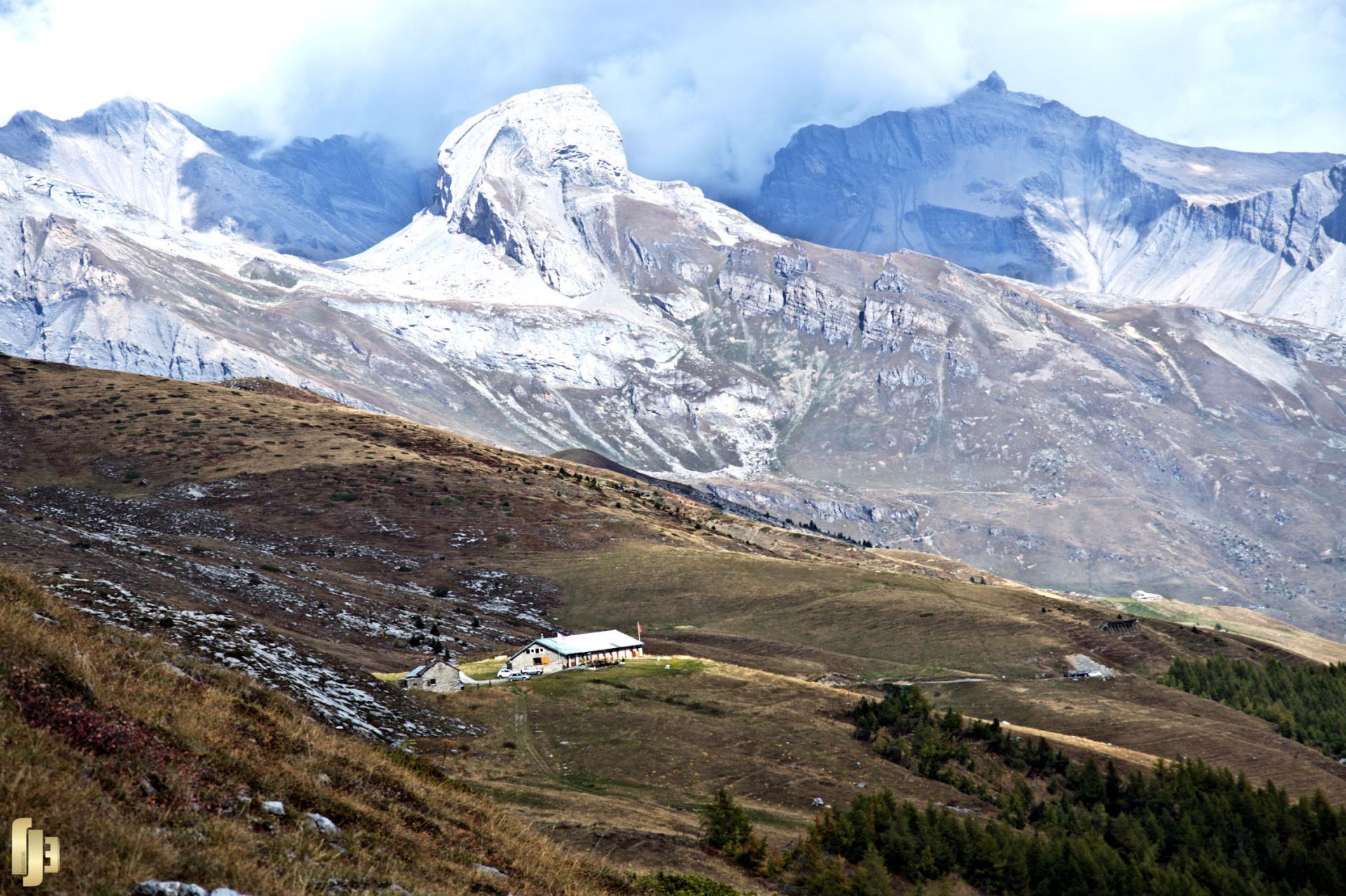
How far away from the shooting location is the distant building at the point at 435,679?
59.4m

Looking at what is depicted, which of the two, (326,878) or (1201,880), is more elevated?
(326,878)

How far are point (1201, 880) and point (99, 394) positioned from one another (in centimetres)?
15736

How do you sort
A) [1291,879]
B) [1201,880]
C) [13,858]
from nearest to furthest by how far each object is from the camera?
1. [13,858]
2. [1201,880]
3. [1291,879]

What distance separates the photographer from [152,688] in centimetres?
1642

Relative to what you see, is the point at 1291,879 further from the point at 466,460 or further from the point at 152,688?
the point at 466,460

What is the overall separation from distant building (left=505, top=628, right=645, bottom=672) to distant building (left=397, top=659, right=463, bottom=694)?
38.9 ft

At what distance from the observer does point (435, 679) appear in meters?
61.2

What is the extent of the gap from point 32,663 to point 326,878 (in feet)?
17.6

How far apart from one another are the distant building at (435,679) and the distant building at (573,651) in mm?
11850

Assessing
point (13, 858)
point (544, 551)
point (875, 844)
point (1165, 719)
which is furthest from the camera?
point (544, 551)

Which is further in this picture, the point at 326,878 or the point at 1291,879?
the point at 1291,879

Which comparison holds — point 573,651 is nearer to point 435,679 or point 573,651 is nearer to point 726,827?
point 435,679

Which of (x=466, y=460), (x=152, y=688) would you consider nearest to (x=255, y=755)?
(x=152, y=688)

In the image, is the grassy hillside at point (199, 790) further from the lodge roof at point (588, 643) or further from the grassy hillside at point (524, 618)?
the lodge roof at point (588, 643)
